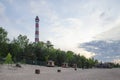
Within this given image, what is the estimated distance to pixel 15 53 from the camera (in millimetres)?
116375

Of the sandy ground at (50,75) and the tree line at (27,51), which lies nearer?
the sandy ground at (50,75)

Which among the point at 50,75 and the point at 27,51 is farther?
the point at 27,51

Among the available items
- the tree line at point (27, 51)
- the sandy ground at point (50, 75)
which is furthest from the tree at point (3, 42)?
the sandy ground at point (50, 75)

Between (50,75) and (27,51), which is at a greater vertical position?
(27,51)

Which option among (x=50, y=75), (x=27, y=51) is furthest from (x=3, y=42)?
(x=50, y=75)

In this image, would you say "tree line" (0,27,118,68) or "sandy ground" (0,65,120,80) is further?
"tree line" (0,27,118,68)

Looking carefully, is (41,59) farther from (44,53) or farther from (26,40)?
(26,40)

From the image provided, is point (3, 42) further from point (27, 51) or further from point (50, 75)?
point (50, 75)

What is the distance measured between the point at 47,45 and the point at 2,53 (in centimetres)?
3460

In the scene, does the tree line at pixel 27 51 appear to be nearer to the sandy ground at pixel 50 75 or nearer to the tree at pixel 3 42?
the tree at pixel 3 42

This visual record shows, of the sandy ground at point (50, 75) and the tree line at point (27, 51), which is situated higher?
the tree line at point (27, 51)

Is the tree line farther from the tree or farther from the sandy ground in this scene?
the sandy ground

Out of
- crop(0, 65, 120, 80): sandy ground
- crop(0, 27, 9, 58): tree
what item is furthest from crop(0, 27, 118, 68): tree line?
crop(0, 65, 120, 80): sandy ground

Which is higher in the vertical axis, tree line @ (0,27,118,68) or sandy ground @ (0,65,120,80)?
tree line @ (0,27,118,68)
